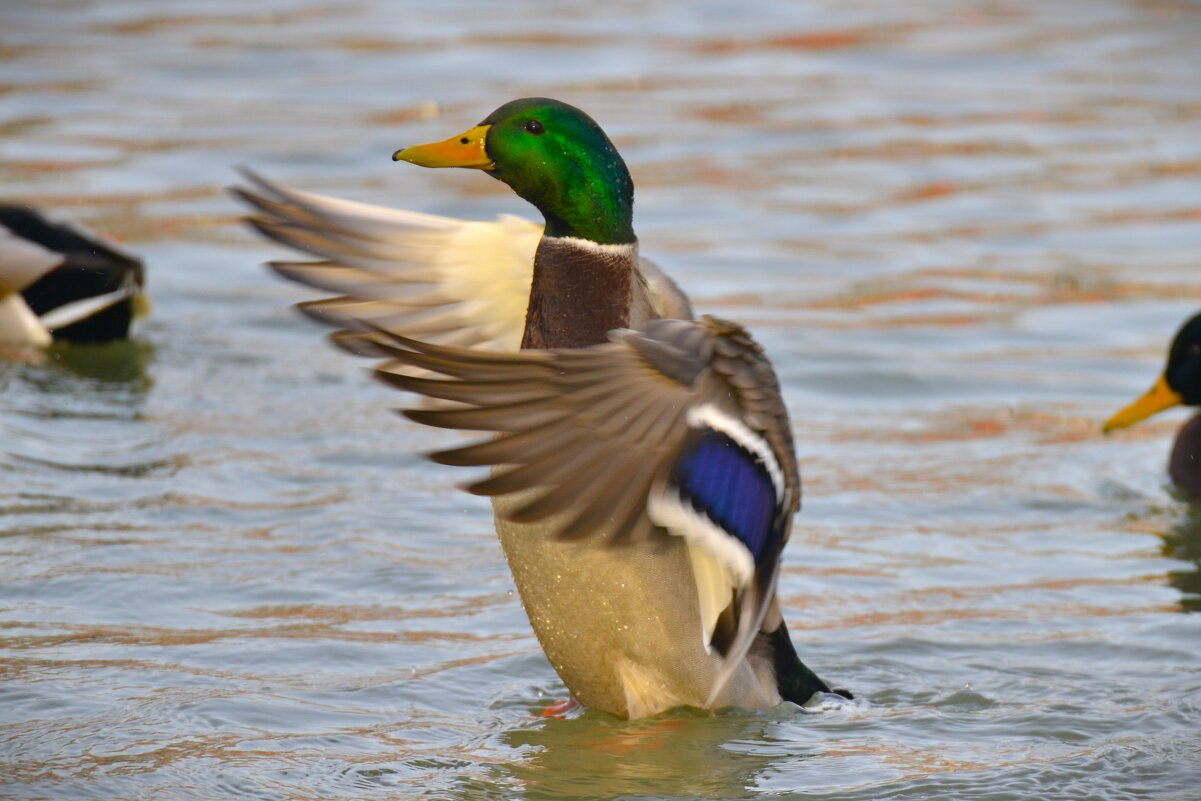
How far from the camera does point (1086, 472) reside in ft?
23.9

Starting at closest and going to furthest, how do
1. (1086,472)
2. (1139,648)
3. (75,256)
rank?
(1139,648)
(1086,472)
(75,256)

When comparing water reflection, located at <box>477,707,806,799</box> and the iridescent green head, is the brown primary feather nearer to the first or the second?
the iridescent green head

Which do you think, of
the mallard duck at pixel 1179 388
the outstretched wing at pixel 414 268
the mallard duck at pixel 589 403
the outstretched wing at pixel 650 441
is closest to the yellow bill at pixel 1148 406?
the mallard duck at pixel 1179 388

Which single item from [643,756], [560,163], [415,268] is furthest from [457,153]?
[643,756]

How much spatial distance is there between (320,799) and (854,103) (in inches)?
414

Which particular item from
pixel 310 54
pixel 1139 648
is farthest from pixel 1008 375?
pixel 310 54

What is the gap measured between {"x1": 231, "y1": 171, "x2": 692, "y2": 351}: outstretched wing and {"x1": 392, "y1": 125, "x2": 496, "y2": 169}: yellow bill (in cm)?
55

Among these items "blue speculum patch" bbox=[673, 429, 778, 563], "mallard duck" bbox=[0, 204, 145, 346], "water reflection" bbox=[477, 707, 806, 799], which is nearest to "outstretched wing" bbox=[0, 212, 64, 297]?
"mallard duck" bbox=[0, 204, 145, 346]

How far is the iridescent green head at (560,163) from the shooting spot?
4.42 meters

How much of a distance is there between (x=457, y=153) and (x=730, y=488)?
963mm

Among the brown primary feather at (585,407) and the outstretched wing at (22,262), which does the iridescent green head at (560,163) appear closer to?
the brown primary feather at (585,407)

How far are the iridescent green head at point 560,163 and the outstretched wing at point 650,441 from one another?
35 cm

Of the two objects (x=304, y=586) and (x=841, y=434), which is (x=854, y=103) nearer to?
(x=841, y=434)

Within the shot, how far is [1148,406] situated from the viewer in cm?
757
